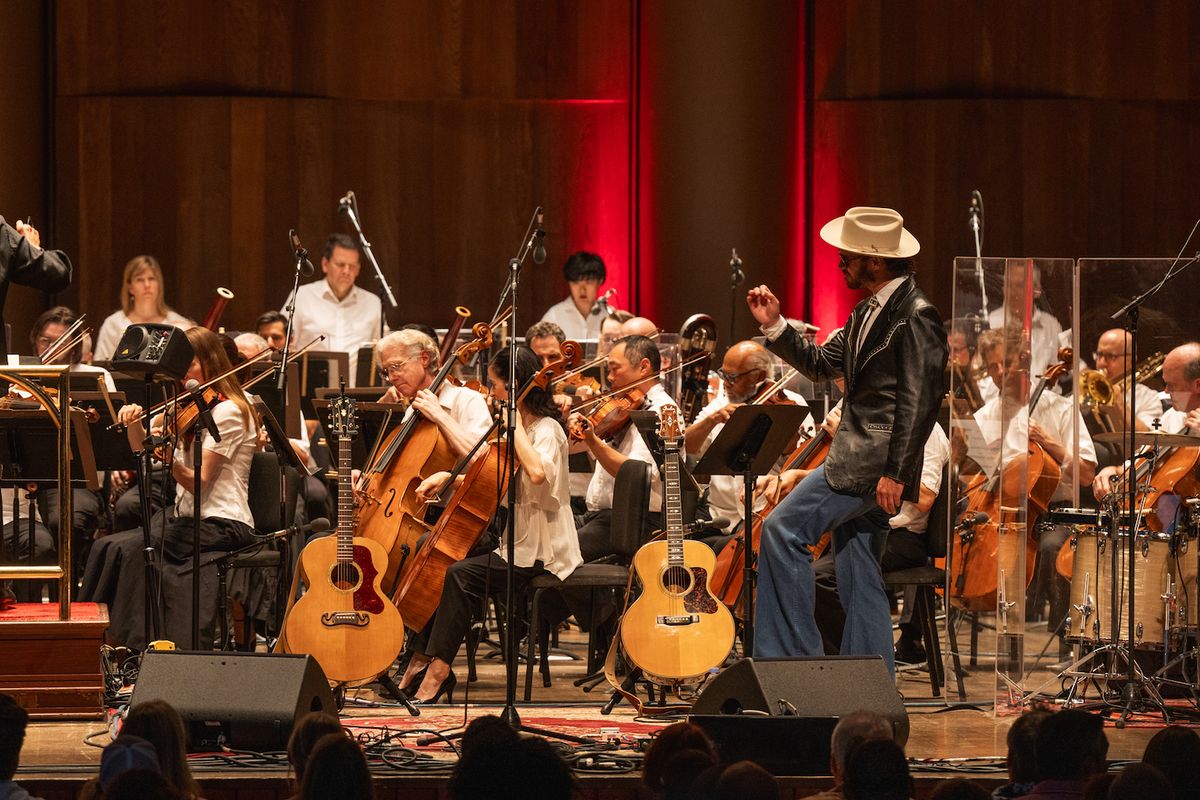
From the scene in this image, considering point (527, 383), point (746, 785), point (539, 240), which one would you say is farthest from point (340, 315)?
point (746, 785)

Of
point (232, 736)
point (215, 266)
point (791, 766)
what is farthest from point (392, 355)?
point (215, 266)

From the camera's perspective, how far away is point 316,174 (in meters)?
11.3

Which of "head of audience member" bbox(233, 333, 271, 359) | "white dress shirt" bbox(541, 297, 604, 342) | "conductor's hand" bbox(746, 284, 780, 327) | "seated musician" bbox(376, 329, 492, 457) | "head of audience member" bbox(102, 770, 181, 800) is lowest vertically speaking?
"head of audience member" bbox(102, 770, 181, 800)

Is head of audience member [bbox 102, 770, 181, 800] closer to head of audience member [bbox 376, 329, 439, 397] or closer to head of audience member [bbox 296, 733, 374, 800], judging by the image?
head of audience member [bbox 296, 733, 374, 800]

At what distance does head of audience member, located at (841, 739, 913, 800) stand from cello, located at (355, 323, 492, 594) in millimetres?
3047

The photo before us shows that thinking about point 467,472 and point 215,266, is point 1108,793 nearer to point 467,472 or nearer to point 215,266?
point 467,472

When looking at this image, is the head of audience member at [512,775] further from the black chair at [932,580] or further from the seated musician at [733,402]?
the seated musician at [733,402]

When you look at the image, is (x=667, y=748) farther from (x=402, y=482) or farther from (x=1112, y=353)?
(x=1112, y=353)

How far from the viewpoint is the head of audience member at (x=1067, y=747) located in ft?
11.3

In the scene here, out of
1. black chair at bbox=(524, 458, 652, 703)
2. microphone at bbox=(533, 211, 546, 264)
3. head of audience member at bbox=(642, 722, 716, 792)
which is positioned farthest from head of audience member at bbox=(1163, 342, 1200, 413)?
head of audience member at bbox=(642, 722, 716, 792)

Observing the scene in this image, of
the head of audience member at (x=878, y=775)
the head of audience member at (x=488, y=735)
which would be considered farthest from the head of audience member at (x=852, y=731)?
the head of audience member at (x=488, y=735)

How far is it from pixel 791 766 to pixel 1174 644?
7.21 ft

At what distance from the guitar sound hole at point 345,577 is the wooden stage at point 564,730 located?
0.43 metres

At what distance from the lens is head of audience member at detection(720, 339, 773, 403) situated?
6.99m
